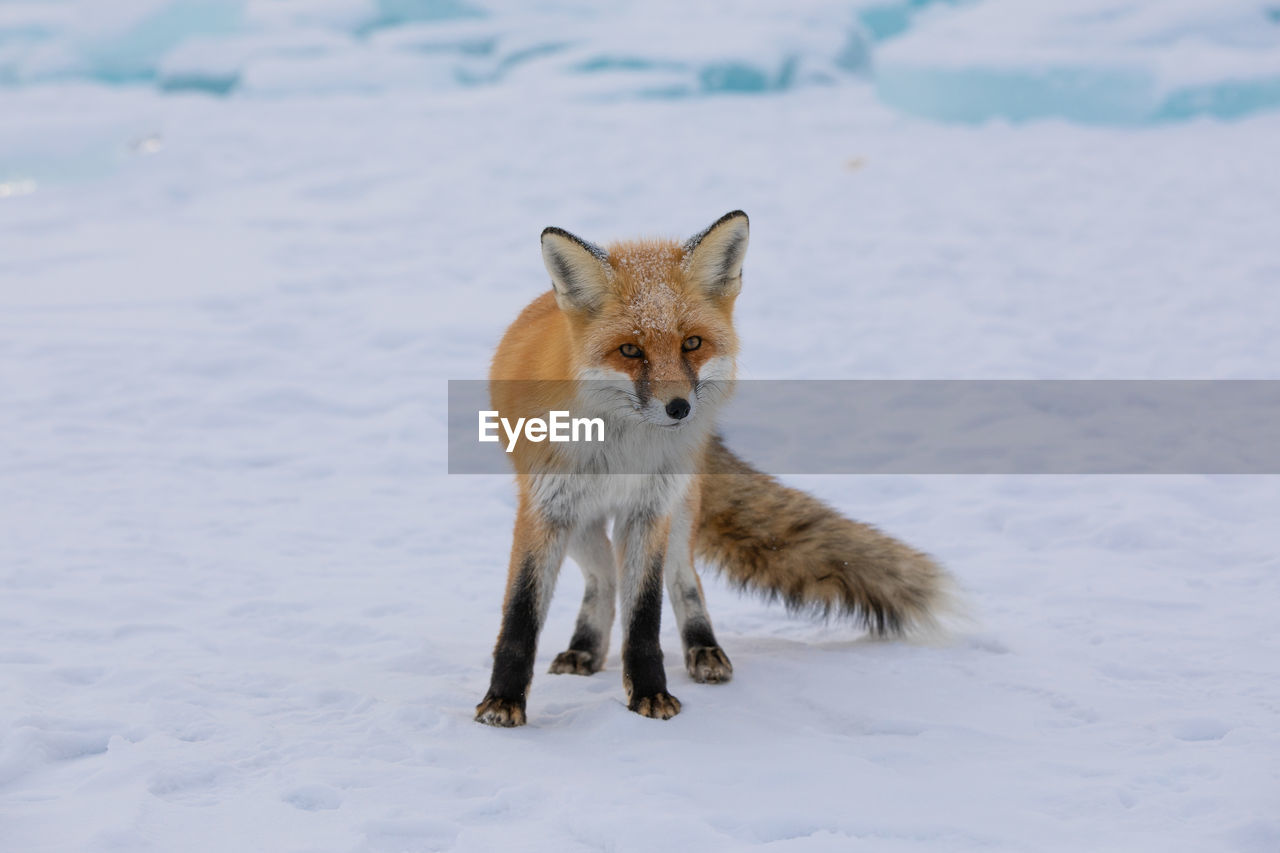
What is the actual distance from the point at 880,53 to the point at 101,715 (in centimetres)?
1743

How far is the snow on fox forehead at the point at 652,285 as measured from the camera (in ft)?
9.80

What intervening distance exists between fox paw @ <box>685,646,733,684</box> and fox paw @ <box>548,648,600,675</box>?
341mm

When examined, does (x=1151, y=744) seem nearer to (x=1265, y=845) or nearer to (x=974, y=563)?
(x=1265, y=845)

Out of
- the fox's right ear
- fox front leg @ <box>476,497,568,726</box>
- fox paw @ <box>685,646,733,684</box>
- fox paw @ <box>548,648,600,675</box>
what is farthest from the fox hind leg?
the fox's right ear

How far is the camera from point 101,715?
3.15 meters

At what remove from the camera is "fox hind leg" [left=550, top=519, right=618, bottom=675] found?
380 cm

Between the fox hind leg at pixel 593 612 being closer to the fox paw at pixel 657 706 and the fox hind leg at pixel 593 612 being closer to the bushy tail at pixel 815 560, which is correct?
the bushy tail at pixel 815 560

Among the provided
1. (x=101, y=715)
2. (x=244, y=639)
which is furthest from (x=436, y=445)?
(x=101, y=715)

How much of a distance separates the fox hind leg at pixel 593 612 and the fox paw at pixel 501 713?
57 centimetres

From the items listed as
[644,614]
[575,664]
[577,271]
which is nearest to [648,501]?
[644,614]

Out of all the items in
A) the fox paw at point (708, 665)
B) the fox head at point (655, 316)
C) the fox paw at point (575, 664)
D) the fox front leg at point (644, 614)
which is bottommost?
the fox paw at point (575, 664)

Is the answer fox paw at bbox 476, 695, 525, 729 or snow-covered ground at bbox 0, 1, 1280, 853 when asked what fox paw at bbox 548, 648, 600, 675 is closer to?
snow-covered ground at bbox 0, 1, 1280, 853

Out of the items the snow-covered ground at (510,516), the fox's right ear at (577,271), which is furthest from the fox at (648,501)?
the snow-covered ground at (510,516)

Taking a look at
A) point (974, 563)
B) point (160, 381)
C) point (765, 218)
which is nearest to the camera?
point (974, 563)
